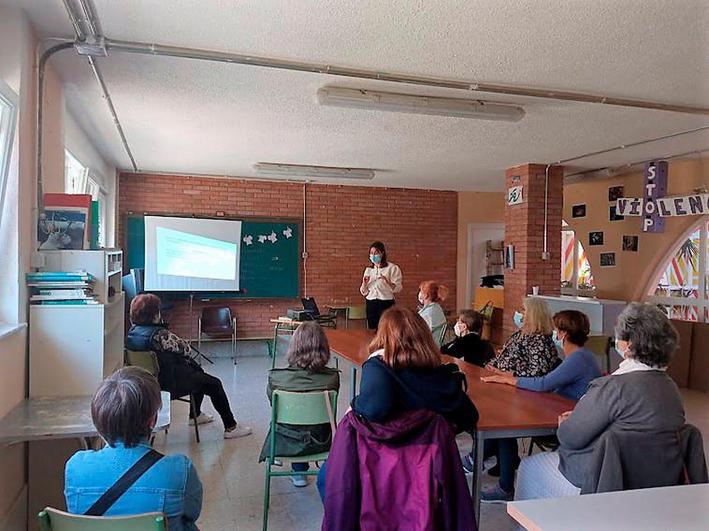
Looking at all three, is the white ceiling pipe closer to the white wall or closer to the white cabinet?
the white cabinet

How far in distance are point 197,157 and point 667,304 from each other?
6.35 m

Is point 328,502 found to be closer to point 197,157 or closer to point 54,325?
point 54,325

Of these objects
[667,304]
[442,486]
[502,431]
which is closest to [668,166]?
[667,304]

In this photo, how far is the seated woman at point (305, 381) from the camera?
3.00 meters

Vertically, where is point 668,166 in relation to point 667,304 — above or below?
above

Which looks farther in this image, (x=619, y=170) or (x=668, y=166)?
(x=619, y=170)

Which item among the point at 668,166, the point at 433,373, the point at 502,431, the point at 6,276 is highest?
the point at 668,166

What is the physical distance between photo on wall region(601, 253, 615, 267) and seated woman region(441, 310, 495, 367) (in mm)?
4524

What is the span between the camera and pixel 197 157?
7004 mm

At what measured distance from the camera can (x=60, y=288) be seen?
→ 3.10 metres

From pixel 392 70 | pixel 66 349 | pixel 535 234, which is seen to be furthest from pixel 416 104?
pixel 535 234

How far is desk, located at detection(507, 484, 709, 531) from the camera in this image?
1.50 m

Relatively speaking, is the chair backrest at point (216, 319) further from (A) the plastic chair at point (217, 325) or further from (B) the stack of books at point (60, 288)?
(B) the stack of books at point (60, 288)

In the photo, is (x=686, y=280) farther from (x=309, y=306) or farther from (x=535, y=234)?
(x=309, y=306)
